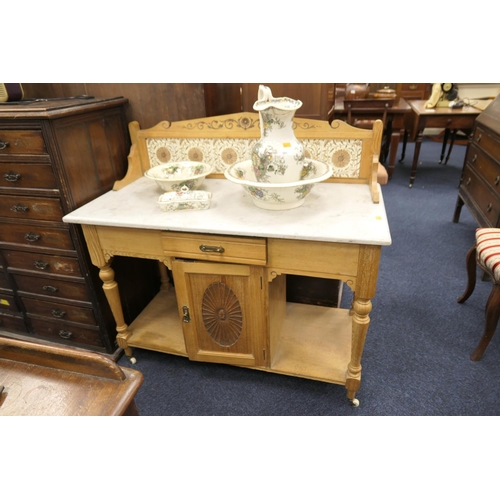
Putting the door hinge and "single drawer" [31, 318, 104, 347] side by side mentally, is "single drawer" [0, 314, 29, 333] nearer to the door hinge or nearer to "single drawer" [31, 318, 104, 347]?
"single drawer" [31, 318, 104, 347]

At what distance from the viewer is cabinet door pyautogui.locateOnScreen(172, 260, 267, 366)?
1355mm

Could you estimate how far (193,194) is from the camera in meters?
1.40

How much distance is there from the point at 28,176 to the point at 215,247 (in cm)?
81

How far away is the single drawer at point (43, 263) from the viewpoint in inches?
62.7

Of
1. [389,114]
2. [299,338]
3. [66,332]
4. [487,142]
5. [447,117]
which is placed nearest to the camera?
[299,338]

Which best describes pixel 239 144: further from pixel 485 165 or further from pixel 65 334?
pixel 485 165

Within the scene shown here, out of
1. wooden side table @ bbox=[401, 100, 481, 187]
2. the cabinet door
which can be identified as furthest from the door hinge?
wooden side table @ bbox=[401, 100, 481, 187]

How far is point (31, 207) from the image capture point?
4.93ft

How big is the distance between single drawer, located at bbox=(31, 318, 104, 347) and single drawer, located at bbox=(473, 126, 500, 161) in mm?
2395

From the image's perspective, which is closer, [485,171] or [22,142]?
[22,142]

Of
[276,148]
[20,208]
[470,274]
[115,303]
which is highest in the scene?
[276,148]

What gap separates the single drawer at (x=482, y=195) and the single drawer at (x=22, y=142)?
7.35ft

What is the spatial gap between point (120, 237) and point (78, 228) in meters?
0.22

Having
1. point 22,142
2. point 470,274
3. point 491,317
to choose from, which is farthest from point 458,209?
point 22,142
